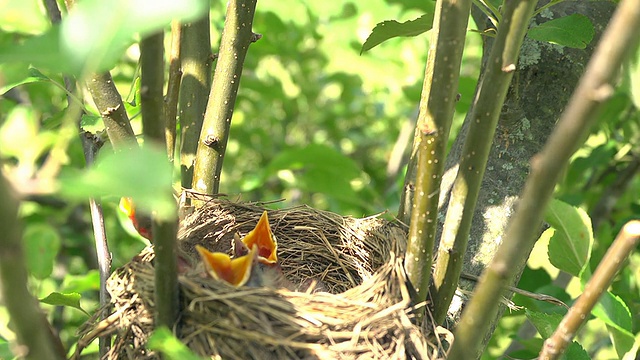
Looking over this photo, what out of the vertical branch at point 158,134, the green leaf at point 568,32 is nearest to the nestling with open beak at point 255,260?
the vertical branch at point 158,134

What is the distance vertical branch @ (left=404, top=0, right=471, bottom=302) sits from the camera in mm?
900

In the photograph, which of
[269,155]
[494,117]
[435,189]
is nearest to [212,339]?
[435,189]

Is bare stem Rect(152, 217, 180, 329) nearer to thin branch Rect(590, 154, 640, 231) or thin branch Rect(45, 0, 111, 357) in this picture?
→ thin branch Rect(45, 0, 111, 357)

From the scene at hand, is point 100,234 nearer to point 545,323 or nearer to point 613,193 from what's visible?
point 545,323

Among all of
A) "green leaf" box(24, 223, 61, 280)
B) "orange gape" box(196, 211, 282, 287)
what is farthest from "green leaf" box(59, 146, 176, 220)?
"green leaf" box(24, 223, 61, 280)

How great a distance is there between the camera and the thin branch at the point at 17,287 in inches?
22.9

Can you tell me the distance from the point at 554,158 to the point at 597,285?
0.29 metres

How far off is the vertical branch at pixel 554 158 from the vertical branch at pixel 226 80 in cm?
73

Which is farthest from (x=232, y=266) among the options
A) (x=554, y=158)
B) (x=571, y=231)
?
(x=554, y=158)

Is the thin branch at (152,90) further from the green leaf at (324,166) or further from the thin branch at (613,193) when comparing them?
the thin branch at (613,193)

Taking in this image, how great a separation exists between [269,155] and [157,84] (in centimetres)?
287

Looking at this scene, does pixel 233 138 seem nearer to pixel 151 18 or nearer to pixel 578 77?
pixel 578 77

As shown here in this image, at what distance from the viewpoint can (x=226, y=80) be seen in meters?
1.38

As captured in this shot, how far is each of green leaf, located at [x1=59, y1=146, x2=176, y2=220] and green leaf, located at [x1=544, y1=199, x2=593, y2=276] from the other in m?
1.00
